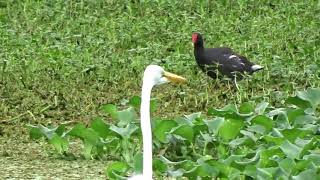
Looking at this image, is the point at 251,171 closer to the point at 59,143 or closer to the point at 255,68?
the point at 59,143

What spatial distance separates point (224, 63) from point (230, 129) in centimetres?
277

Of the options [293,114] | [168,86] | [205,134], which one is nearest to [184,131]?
[205,134]

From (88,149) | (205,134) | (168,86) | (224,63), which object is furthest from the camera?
(224,63)

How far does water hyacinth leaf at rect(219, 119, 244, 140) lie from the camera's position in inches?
269

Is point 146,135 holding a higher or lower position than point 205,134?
higher

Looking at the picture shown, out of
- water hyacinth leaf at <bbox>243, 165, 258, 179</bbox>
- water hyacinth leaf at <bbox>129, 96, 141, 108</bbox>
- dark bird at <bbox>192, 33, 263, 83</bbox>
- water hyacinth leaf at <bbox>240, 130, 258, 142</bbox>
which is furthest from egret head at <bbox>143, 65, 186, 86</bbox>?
dark bird at <bbox>192, 33, 263, 83</bbox>

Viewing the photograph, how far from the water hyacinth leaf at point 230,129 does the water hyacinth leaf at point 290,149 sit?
812 mm

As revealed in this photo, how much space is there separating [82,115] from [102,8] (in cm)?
398

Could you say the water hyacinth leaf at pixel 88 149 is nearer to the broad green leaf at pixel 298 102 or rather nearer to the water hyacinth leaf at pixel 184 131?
the water hyacinth leaf at pixel 184 131

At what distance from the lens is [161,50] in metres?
10.4

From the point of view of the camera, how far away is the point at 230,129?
6863 mm

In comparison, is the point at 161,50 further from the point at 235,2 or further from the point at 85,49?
the point at 235,2

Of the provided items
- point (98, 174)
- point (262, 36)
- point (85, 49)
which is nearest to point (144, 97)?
point (98, 174)

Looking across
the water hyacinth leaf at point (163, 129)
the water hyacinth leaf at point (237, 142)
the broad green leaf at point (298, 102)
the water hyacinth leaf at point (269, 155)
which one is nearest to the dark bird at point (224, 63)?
the broad green leaf at point (298, 102)
